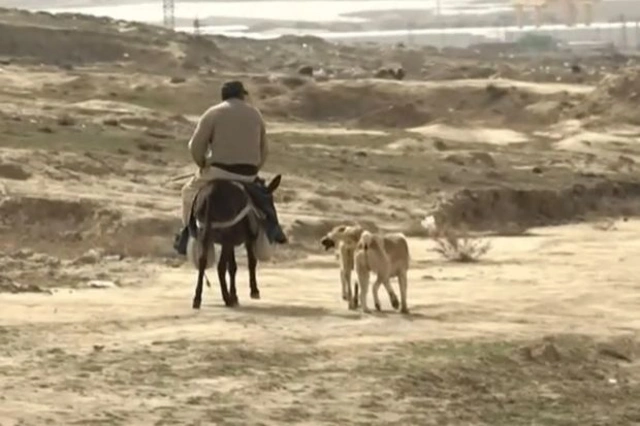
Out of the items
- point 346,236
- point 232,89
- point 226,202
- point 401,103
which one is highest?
point 232,89

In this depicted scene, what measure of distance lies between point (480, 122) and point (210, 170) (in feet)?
112

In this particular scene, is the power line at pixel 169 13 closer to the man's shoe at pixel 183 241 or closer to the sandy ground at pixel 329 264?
the sandy ground at pixel 329 264

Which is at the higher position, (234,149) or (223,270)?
(234,149)

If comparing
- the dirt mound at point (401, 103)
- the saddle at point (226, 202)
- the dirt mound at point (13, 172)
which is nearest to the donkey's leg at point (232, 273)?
the saddle at point (226, 202)

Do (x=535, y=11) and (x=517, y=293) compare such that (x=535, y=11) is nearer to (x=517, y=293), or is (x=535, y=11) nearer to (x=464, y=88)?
(x=464, y=88)

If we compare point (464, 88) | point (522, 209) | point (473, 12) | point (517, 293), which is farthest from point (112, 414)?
point (473, 12)

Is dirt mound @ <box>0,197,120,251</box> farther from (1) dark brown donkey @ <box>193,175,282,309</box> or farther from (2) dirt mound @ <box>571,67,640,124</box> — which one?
(2) dirt mound @ <box>571,67,640,124</box>

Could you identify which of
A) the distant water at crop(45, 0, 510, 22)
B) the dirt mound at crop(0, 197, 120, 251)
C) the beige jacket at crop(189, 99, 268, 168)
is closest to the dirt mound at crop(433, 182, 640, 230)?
the dirt mound at crop(0, 197, 120, 251)

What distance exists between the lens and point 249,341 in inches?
500

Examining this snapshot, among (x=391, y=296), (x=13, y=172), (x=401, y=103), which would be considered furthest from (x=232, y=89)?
(x=401, y=103)

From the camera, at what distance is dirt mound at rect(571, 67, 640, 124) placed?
156 ft

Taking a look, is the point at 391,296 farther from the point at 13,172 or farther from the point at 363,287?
the point at 13,172

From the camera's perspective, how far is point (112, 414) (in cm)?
1020

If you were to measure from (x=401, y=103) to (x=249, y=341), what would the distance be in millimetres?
38112
